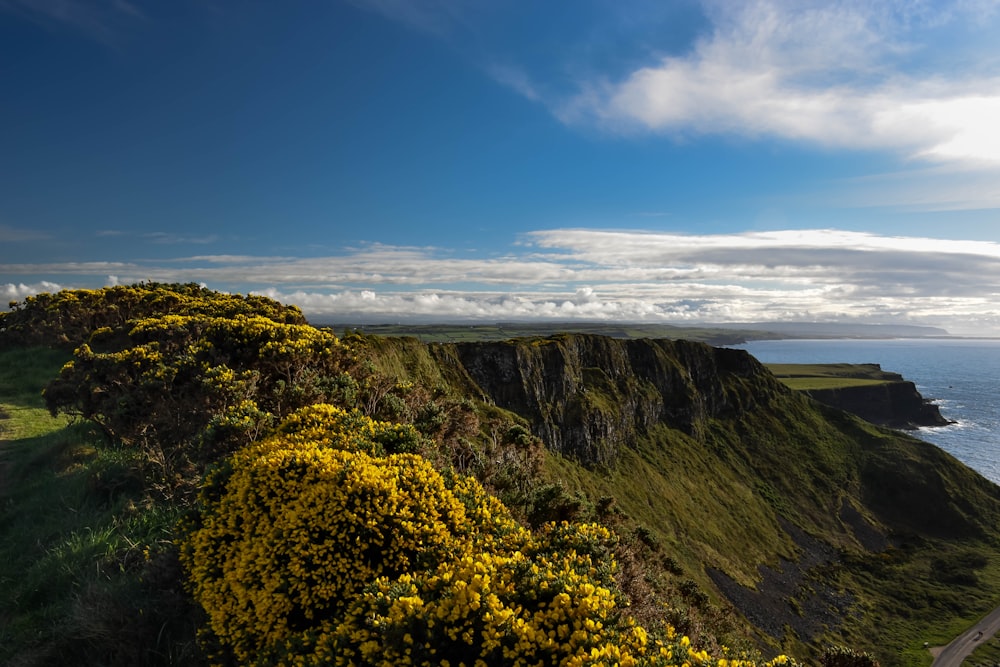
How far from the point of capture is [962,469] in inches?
4375

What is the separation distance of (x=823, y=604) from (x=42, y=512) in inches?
3473

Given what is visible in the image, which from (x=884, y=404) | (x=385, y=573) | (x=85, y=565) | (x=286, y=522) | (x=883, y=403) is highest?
(x=286, y=522)

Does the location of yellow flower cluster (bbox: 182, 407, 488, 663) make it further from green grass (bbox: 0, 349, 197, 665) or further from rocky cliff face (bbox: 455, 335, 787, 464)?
rocky cliff face (bbox: 455, 335, 787, 464)

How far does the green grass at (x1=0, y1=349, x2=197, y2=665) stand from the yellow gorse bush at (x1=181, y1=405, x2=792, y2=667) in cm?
79

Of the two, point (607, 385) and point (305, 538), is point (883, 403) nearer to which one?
point (607, 385)

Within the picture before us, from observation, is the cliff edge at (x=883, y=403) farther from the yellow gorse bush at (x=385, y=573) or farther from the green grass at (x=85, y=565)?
the green grass at (x=85, y=565)


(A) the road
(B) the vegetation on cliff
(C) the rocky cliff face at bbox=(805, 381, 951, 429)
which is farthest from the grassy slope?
(C) the rocky cliff face at bbox=(805, 381, 951, 429)

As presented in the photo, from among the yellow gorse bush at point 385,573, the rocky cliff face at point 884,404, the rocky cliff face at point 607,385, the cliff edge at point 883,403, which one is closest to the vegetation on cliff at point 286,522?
the yellow gorse bush at point 385,573

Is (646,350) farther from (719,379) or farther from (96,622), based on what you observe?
(96,622)

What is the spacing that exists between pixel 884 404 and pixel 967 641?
131 metres

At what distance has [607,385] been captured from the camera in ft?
306

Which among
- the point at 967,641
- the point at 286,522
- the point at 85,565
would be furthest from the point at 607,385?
the point at 286,522

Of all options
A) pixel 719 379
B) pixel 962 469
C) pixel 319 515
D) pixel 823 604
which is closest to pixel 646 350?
pixel 719 379

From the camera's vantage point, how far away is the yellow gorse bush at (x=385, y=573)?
563 cm
